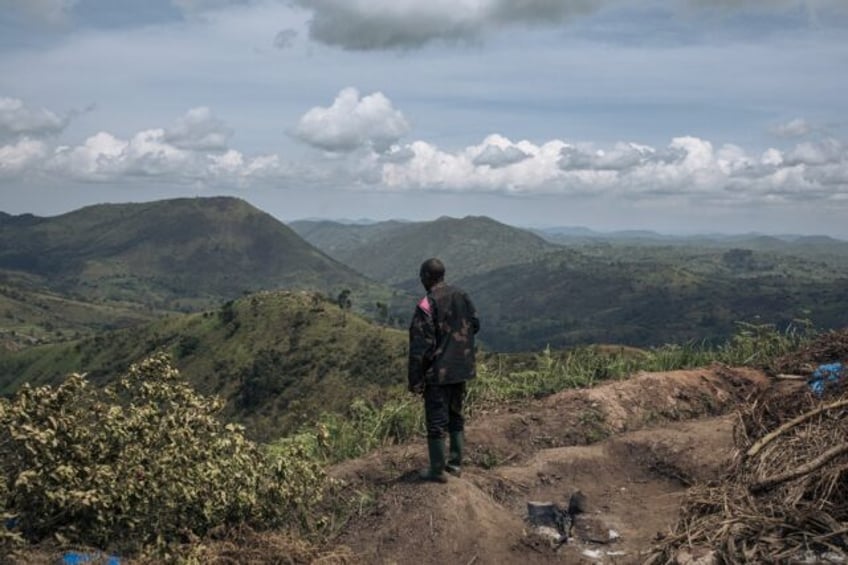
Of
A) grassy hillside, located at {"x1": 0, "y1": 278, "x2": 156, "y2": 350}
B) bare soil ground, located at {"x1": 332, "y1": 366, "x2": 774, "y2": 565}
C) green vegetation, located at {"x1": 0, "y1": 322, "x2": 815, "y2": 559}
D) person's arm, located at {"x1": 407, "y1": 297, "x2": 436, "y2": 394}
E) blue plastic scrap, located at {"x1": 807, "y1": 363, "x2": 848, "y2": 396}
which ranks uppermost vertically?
person's arm, located at {"x1": 407, "y1": 297, "x2": 436, "y2": 394}

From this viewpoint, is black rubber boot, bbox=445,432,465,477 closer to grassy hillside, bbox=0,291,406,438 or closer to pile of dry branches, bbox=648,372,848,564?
pile of dry branches, bbox=648,372,848,564

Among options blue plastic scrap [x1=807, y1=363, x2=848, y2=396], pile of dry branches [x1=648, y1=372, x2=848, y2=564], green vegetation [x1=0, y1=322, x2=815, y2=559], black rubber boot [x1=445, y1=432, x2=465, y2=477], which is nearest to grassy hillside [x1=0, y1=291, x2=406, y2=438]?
black rubber boot [x1=445, y1=432, x2=465, y2=477]

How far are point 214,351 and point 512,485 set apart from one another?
94.6 m

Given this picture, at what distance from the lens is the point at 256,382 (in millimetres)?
79938

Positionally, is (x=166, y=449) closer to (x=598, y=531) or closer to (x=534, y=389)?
(x=598, y=531)

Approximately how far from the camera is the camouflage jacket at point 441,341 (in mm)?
6754

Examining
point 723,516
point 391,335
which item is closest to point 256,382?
point 391,335

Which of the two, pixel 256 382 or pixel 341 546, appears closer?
pixel 341 546

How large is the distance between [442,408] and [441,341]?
0.68 m

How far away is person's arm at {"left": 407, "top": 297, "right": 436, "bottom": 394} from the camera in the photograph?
6742 mm

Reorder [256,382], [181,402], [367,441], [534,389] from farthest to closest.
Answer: [256,382]
[534,389]
[367,441]
[181,402]

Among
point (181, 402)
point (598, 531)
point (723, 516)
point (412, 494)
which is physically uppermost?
point (181, 402)

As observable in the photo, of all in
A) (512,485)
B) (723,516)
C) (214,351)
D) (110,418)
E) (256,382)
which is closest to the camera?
(723,516)

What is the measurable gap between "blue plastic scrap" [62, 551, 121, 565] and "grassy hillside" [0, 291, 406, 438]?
53.7 m
